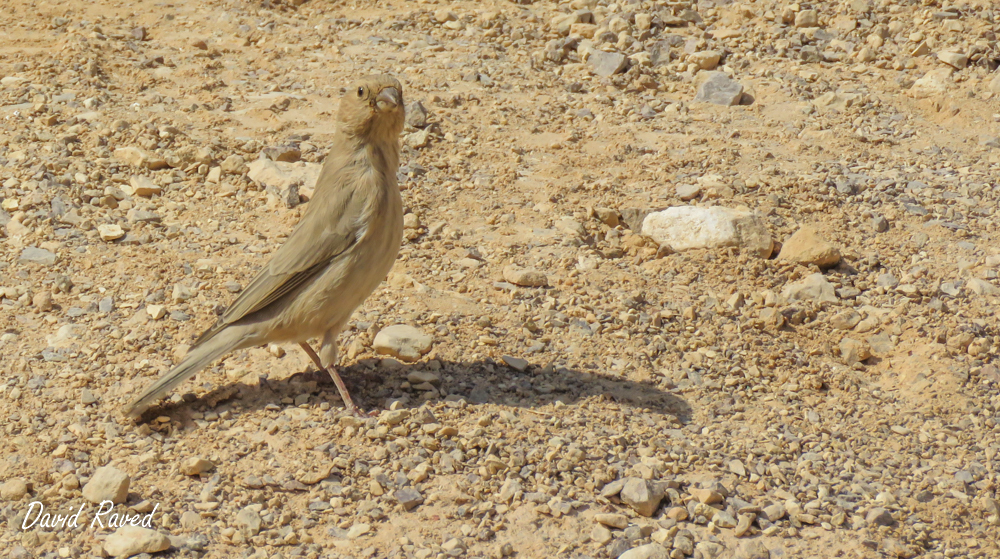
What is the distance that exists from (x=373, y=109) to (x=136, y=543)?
2283 millimetres

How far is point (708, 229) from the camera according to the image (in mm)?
6035

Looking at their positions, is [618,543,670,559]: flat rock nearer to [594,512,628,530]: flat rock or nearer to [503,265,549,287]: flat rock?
[594,512,628,530]: flat rock

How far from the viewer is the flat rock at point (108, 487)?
13.2ft

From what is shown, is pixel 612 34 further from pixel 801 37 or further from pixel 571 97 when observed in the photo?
pixel 801 37

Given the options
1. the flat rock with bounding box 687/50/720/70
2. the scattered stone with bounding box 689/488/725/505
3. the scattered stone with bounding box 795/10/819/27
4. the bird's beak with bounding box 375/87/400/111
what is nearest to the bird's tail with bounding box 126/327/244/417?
the bird's beak with bounding box 375/87/400/111

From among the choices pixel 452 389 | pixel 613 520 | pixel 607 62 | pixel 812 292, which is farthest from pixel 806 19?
pixel 613 520

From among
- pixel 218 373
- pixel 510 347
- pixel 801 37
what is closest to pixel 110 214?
pixel 218 373

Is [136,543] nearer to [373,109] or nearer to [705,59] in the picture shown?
[373,109]

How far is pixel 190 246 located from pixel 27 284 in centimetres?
91

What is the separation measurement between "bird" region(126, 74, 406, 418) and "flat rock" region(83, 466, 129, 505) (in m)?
0.56

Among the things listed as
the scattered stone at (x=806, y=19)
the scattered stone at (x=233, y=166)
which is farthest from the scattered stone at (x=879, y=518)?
the scattered stone at (x=806, y=19)

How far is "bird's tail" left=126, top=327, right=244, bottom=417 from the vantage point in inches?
178

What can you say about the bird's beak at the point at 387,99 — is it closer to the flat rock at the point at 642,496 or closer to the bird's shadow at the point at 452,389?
the bird's shadow at the point at 452,389

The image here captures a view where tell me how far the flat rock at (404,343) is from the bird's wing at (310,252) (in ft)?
1.85
